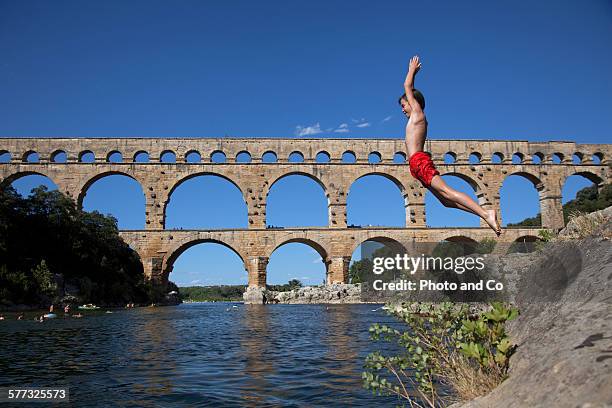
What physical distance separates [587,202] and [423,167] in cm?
4018

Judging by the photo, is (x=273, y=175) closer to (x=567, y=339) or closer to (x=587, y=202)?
(x=587, y=202)

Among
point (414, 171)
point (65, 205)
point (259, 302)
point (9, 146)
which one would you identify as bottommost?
point (259, 302)

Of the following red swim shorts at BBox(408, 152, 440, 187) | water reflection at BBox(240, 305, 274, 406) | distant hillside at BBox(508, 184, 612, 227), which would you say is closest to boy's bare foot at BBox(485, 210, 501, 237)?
red swim shorts at BBox(408, 152, 440, 187)

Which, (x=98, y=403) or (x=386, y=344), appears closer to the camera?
→ (x=98, y=403)

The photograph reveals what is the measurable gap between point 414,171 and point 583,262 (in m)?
1.47

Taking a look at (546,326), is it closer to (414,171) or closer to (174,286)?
(414,171)

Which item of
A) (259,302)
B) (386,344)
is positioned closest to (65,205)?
(259,302)

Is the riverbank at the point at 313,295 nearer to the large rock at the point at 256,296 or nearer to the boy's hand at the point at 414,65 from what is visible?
the large rock at the point at 256,296

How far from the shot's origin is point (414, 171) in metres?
3.14

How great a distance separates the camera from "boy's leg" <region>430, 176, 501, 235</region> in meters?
2.86

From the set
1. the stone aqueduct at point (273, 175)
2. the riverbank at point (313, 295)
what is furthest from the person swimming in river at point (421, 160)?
the stone aqueduct at point (273, 175)

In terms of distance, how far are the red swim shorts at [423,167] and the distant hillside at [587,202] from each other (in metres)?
32.0

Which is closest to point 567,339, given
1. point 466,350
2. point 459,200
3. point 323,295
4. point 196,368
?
point 466,350

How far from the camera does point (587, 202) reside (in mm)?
36500
